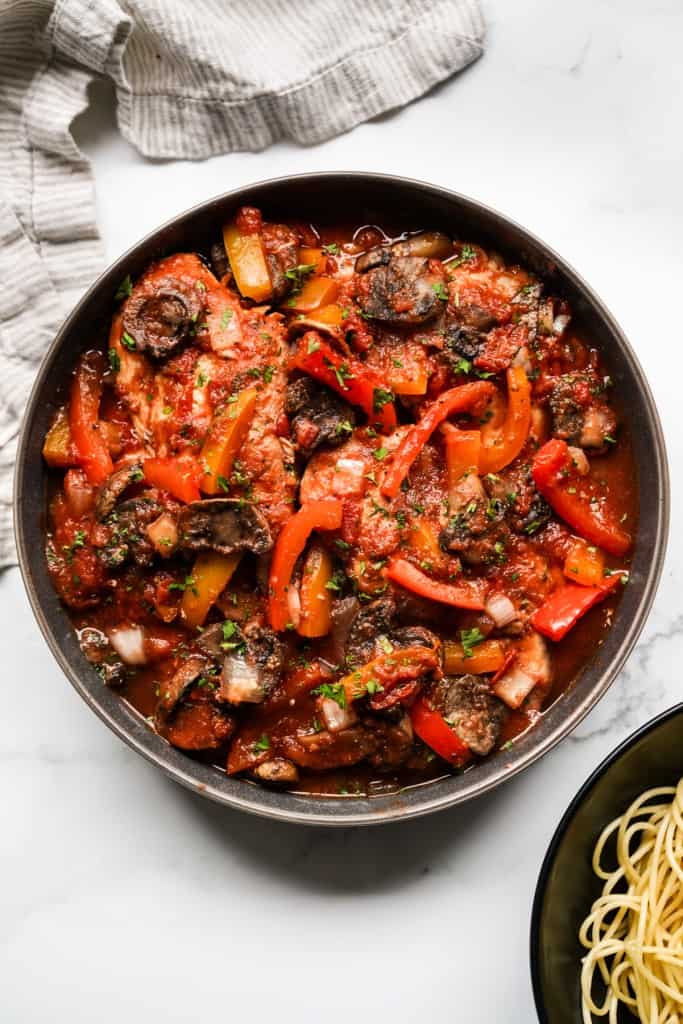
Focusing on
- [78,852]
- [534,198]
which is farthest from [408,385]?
[78,852]

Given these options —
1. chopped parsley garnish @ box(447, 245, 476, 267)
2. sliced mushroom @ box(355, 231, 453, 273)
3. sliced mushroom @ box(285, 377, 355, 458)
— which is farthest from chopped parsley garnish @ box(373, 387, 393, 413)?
chopped parsley garnish @ box(447, 245, 476, 267)

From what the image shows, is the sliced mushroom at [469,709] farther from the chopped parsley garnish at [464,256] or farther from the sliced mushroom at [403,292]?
the chopped parsley garnish at [464,256]

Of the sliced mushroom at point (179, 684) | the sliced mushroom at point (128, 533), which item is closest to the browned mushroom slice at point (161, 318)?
the sliced mushroom at point (128, 533)

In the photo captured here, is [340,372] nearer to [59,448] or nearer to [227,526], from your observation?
[227,526]

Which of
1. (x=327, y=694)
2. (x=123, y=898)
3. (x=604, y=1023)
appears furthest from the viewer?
(x=123, y=898)

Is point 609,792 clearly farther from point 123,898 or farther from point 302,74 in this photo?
point 302,74

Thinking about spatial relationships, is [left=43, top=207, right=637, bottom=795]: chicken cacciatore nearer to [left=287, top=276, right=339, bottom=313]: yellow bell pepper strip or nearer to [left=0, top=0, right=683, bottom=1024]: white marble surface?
[left=287, top=276, right=339, bottom=313]: yellow bell pepper strip
